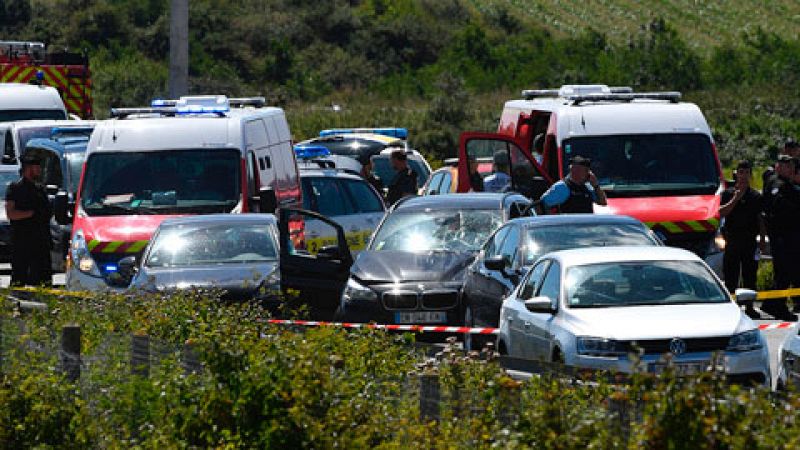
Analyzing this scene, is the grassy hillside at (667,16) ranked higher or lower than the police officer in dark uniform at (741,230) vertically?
lower

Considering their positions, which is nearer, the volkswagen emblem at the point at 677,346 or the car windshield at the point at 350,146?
the volkswagen emblem at the point at 677,346

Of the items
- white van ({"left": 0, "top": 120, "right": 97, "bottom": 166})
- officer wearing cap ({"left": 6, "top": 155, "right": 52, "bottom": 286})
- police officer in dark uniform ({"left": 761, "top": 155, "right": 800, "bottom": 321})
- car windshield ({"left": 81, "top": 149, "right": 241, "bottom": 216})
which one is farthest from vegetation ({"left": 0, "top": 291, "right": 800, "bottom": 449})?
white van ({"left": 0, "top": 120, "right": 97, "bottom": 166})

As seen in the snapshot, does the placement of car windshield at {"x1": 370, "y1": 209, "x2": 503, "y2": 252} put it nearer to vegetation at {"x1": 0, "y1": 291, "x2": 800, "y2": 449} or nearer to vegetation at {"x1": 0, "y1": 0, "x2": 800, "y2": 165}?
vegetation at {"x1": 0, "y1": 291, "x2": 800, "y2": 449}

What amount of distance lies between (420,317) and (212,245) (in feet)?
7.41

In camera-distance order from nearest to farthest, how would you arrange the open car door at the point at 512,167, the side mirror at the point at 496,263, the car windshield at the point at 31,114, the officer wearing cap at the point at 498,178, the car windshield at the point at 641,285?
the car windshield at the point at 641,285 → the side mirror at the point at 496,263 → the open car door at the point at 512,167 → the officer wearing cap at the point at 498,178 → the car windshield at the point at 31,114

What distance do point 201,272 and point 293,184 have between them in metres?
6.29

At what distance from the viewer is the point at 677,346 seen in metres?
12.1

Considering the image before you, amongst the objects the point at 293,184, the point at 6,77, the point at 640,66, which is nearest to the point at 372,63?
the point at 640,66

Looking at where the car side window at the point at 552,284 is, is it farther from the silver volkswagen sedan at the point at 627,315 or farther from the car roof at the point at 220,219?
the car roof at the point at 220,219

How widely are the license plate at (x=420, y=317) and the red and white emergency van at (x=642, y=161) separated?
3.86 m

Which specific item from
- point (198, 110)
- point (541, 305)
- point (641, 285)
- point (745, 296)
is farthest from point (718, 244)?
point (541, 305)

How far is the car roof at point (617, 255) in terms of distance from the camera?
13562 millimetres

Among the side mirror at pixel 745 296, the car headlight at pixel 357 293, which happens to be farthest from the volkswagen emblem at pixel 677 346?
the car headlight at pixel 357 293

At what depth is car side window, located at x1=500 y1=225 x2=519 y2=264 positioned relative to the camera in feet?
52.7
